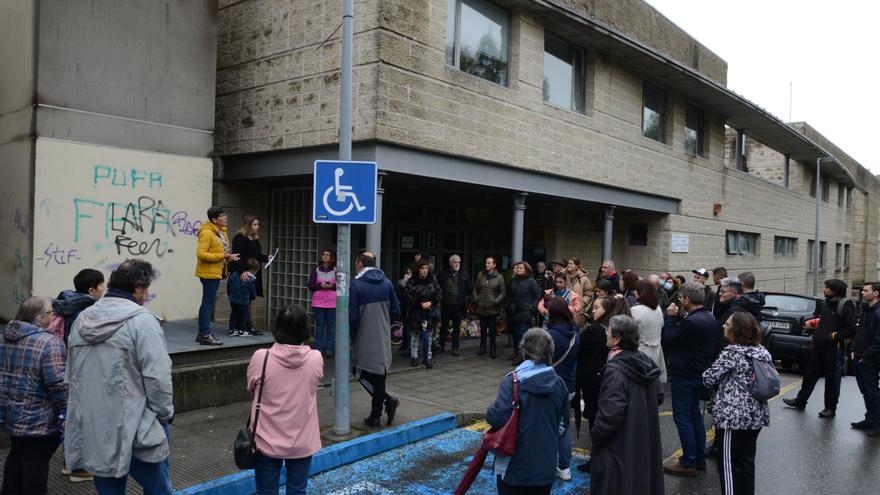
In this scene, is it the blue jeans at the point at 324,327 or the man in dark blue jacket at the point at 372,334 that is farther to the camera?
the blue jeans at the point at 324,327

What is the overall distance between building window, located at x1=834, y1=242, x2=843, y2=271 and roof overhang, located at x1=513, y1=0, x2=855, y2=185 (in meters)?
11.1

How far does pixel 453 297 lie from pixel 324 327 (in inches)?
95.2

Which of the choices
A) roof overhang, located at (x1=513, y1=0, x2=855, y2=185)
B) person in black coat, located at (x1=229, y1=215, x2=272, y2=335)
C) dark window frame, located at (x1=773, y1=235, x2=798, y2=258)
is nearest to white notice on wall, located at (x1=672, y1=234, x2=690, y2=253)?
roof overhang, located at (x1=513, y1=0, x2=855, y2=185)

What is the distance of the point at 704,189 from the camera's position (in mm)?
17375

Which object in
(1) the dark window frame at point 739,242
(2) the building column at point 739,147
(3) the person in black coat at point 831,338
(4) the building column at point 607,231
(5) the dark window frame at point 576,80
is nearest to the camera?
(3) the person in black coat at point 831,338

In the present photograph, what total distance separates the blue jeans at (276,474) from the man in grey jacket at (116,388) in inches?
24.5

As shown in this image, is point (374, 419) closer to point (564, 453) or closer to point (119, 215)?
point (564, 453)

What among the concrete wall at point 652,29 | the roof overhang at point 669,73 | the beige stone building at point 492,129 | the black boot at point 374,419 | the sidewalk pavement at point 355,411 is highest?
the concrete wall at point 652,29

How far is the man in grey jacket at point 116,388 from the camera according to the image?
347 cm

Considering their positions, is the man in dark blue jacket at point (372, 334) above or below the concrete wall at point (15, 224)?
below

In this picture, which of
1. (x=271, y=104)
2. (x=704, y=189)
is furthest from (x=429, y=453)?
(x=704, y=189)

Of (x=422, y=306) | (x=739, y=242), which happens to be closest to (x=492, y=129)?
(x=422, y=306)

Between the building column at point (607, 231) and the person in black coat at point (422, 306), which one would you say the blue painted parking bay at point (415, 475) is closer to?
the person in black coat at point (422, 306)

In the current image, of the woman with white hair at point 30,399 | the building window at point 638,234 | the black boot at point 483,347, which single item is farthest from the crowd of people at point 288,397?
the building window at point 638,234
